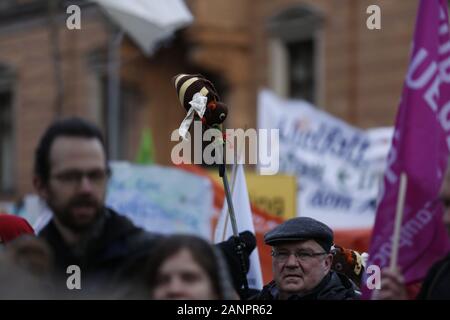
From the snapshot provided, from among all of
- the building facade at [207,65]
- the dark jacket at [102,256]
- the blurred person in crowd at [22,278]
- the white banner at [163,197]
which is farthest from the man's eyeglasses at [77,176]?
the building facade at [207,65]

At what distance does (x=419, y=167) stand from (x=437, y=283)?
1.55ft

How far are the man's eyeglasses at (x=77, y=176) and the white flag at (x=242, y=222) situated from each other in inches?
66.8

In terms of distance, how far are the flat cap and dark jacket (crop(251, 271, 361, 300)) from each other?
0.13 metres

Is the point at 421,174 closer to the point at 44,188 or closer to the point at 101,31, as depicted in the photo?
the point at 44,188

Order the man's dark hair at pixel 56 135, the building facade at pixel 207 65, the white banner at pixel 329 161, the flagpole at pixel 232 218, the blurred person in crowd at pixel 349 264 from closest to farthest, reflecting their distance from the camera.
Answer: the man's dark hair at pixel 56 135
the flagpole at pixel 232 218
the blurred person in crowd at pixel 349 264
the white banner at pixel 329 161
the building facade at pixel 207 65

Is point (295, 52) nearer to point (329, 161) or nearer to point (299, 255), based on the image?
point (329, 161)

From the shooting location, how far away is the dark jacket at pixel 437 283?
3645 millimetres

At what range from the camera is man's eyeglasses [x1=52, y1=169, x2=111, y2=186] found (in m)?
3.39

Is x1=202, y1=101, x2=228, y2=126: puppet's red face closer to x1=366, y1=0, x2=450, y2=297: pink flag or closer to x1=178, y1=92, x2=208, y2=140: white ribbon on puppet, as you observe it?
x1=178, y1=92, x2=208, y2=140: white ribbon on puppet

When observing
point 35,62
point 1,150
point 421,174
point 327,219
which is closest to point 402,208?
point 421,174

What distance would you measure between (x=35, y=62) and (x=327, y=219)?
508 inches

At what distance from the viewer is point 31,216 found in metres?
8.41

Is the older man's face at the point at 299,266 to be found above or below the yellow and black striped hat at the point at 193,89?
below

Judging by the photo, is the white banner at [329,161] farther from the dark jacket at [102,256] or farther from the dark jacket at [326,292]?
the dark jacket at [102,256]
